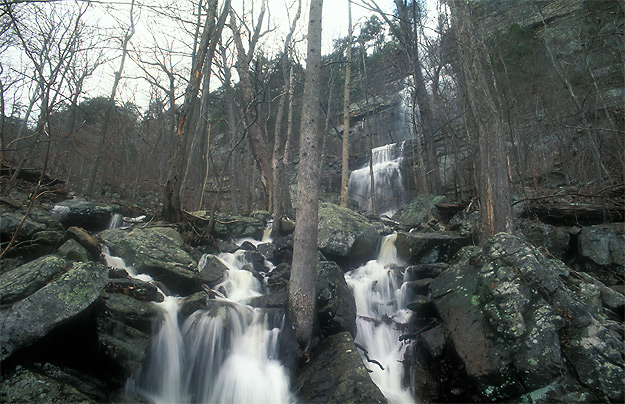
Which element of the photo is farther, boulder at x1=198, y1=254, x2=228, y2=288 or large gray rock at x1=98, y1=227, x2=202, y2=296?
boulder at x1=198, y1=254, x2=228, y2=288

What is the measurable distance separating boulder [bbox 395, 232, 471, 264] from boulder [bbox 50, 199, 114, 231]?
7.65 m

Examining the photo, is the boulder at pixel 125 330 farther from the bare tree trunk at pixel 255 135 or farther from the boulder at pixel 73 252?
the bare tree trunk at pixel 255 135

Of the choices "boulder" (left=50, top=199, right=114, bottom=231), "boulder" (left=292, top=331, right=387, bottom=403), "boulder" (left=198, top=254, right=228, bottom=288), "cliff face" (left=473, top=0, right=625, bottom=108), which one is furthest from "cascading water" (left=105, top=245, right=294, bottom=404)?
"cliff face" (left=473, top=0, right=625, bottom=108)

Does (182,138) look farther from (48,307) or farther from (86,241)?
(48,307)

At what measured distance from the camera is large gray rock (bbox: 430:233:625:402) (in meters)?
3.56

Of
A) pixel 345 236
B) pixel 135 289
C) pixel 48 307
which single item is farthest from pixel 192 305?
pixel 345 236

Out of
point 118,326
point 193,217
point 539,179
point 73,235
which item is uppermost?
point 539,179

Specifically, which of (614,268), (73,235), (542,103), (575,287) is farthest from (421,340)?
(542,103)

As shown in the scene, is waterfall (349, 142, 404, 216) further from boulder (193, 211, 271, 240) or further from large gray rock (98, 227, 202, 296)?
large gray rock (98, 227, 202, 296)

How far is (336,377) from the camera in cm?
399

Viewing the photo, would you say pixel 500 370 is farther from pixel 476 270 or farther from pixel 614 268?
pixel 614 268

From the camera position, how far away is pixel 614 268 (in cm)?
646

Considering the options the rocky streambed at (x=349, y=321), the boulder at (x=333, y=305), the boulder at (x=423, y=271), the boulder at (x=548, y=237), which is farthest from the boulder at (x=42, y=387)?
the boulder at (x=548, y=237)

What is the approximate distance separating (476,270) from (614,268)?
3691 millimetres
